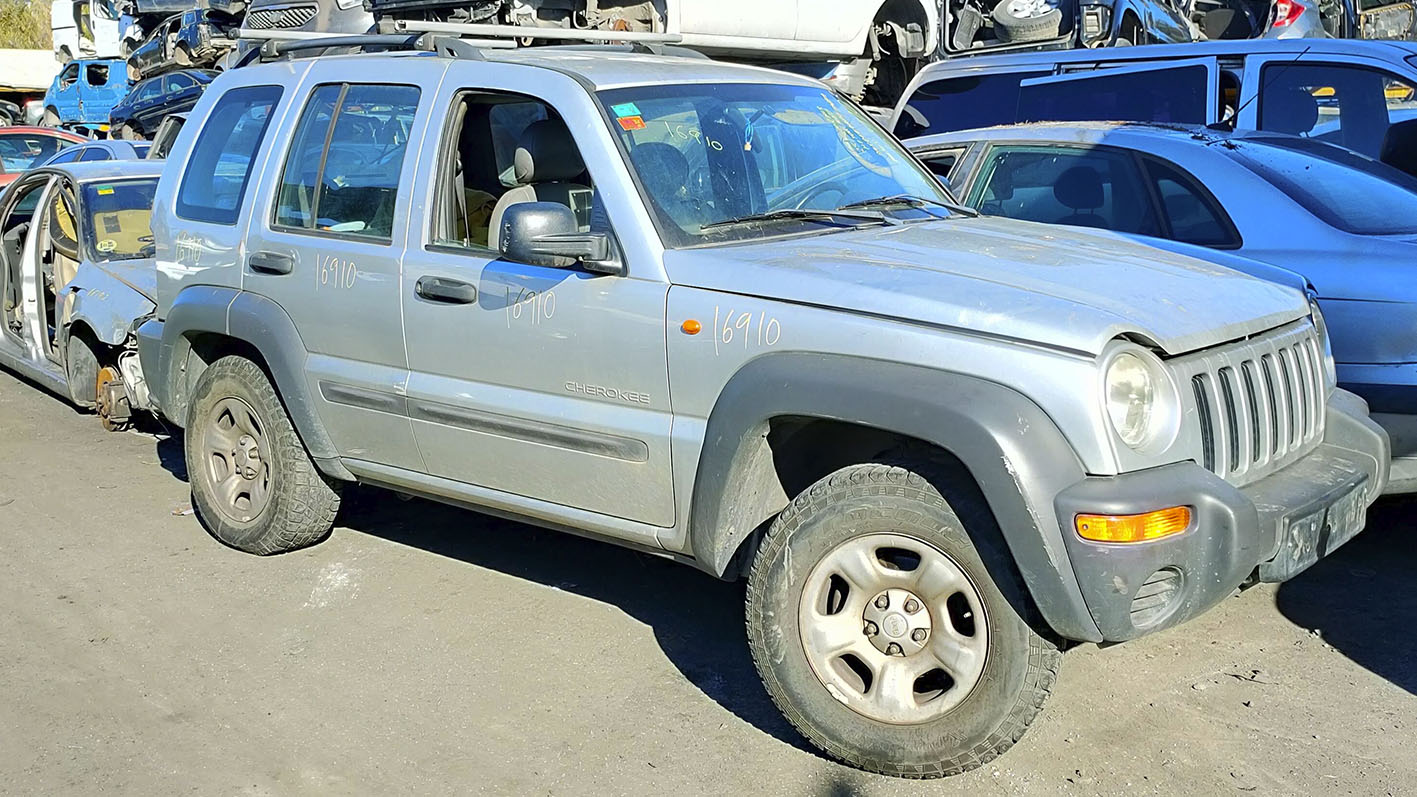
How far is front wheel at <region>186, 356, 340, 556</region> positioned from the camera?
5316mm

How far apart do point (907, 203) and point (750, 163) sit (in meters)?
0.60

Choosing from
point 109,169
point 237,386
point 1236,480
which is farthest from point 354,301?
point 109,169

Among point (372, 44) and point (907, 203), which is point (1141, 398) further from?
point (372, 44)

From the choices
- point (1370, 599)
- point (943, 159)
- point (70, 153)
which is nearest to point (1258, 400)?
point (1370, 599)

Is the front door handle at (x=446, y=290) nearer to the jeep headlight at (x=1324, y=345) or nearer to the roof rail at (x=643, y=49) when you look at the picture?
the roof rail at (x=643, y=49)

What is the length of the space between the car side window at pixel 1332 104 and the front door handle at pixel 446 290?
201 inches

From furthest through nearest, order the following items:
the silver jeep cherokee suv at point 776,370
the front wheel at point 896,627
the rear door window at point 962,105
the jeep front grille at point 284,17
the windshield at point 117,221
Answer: the jeep front grille at point 284,17 → the rear door window at point 962,105 → the windshield at point 117,221 → the front wheel at point 896,627 → the silver jeep cherokee suv at point 776,370

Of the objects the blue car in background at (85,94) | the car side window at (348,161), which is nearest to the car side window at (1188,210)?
the car side window at (348,161)

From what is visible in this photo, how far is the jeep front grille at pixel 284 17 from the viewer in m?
10.2

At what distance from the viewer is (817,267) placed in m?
3.78

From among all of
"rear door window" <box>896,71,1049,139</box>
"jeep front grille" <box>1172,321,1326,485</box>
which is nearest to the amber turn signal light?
"jeep front grille" <box>1172,321,1326,485</box>

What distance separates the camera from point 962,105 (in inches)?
334

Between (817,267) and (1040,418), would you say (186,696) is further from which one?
(1040,418)

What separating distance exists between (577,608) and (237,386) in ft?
5.53
